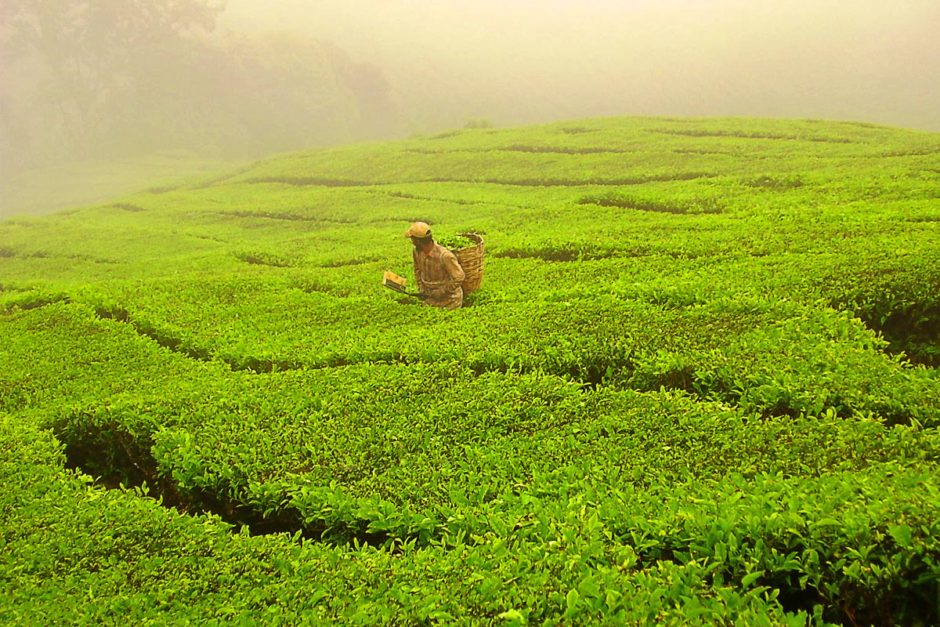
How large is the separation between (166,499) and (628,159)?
86.8 ft

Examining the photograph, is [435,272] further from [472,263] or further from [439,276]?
[472,263]

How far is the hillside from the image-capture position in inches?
160

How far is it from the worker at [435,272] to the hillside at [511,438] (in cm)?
41

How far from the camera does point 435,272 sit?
9.57m

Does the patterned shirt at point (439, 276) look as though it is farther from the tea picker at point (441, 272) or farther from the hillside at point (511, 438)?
the hillside at point (511, 438)

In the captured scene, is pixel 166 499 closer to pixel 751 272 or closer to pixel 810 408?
pixel 810 408

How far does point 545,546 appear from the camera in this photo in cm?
432

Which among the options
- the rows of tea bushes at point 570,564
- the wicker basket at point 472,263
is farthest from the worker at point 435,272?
the rows of tea bushes at point 570,564

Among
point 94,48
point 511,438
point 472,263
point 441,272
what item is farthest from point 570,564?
point 94,48

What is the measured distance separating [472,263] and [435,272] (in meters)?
0.77

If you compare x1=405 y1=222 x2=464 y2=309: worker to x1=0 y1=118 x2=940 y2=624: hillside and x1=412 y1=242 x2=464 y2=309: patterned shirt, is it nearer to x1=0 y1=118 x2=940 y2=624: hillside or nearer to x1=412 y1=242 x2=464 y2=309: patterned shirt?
x1=412 y1=242 x2=464 y2=309: patterned shirt

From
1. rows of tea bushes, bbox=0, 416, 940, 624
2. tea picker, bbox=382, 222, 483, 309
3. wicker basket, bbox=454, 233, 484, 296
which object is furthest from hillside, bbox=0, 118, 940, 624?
tea picker, bbox=382, 222, 483, 309

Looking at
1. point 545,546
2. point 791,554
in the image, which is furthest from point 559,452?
point 791,554

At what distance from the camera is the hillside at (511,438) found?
13.3 feet
